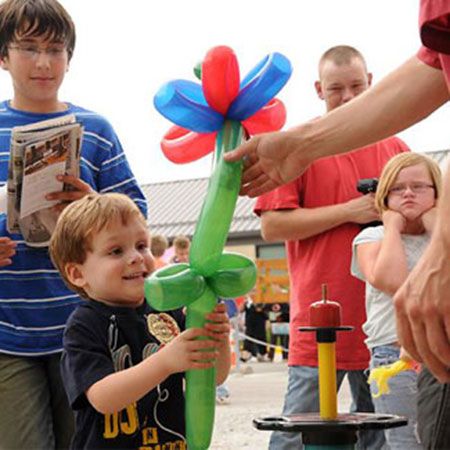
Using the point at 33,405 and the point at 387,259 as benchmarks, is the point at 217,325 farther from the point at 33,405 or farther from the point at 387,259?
the point at 387,259

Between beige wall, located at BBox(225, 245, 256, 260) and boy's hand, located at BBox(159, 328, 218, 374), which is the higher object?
boy's hand, located at BBox(159, 328, 218, 374)

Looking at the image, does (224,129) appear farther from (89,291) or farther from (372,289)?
(372,289)

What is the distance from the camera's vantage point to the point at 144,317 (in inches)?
102

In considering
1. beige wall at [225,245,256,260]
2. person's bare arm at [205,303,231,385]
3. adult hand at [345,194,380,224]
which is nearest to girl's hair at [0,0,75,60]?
person's bare arm at [205,303,231,385]

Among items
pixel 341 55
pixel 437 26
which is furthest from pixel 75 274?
pixel 341 55

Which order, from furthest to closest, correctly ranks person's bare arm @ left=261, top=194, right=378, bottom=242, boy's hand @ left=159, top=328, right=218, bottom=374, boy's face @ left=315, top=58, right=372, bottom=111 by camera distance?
boy's face @ left=315, top=58, right=372, bottom=111 → person's bare arm @ left=261, top=194, right=378, bottom=242 → boy's hand @ left=159, top=328, right=218, bottom=374

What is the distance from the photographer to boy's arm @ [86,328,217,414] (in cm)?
233

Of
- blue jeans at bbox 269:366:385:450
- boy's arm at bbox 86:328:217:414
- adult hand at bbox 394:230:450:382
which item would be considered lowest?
blue jeans at bbox 269:366:385:450

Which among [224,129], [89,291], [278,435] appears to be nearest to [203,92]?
[224,129]

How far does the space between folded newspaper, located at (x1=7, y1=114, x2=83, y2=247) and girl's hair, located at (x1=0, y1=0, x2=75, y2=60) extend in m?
0.29

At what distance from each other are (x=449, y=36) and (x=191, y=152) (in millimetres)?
1151

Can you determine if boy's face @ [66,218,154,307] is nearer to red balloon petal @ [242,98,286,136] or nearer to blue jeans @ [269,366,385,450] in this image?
red balloon petal @ [242,98,286,136]

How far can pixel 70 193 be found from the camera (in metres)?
2.78

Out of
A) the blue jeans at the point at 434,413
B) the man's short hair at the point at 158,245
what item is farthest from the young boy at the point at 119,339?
the man's short hair at the point at 158,245
